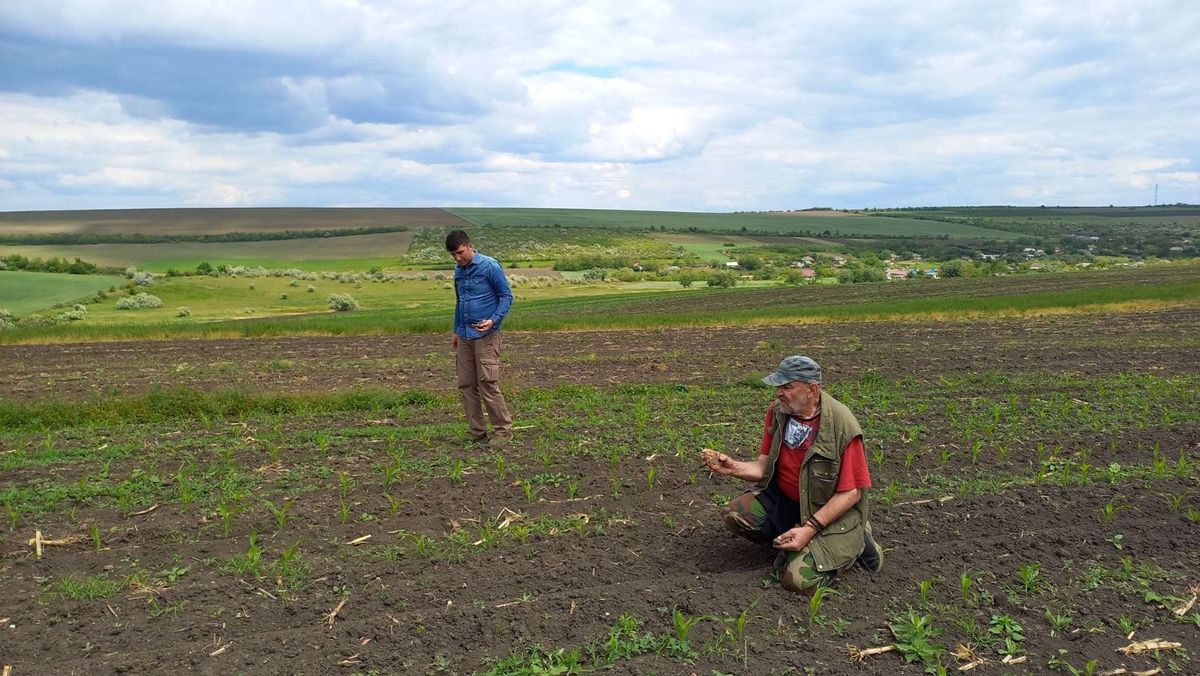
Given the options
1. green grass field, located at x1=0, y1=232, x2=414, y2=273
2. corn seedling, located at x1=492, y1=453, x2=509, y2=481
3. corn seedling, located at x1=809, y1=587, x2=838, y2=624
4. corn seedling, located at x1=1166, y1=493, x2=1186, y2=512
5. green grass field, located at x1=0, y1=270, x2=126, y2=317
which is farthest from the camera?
green grass field, located at x1=0, y1=232, x2=414, y2=273

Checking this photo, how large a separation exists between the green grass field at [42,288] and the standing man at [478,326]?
1259 inches

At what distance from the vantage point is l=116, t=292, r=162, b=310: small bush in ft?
119

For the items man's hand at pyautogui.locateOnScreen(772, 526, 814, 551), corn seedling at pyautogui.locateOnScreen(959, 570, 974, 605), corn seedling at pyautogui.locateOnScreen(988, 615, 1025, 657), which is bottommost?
corn seedling at pyautogui.locateOnScreen(988, 615, 1025, 657)

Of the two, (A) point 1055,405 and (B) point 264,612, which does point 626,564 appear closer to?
(B) point 264,612

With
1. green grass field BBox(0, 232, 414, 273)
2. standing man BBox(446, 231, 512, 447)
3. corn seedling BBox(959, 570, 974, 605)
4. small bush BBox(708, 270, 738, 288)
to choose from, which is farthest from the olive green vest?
green grass field BBox(0, 232, 414, 273)

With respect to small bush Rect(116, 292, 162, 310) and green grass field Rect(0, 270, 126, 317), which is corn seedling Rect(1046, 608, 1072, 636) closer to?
small bush Rect(116, 292, 162, 310)

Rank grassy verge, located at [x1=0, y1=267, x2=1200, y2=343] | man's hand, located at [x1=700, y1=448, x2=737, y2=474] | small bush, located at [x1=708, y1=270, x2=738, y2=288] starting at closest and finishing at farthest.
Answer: man's hand, located at [x1=700, y1=448, x2=737, y2=474], grassy verge, located at [x1=0, y1=267, x2=1200, y2=343], small bush, located at [x1=708, y1=270, x2=738, y2=288]

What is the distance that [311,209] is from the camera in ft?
372

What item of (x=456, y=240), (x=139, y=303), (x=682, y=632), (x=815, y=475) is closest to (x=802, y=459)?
(x=815, y=475)

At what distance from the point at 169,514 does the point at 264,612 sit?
2.23 m

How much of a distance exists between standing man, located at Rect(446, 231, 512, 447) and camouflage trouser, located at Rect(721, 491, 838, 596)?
3.67 metres

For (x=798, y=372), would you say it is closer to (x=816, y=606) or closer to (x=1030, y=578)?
(x=816, y=606)

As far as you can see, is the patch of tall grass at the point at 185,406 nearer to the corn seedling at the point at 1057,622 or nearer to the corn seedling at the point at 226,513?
the corn seedling at the point at 226,513

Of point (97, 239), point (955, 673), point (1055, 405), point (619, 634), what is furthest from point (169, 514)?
point (97, 239)
